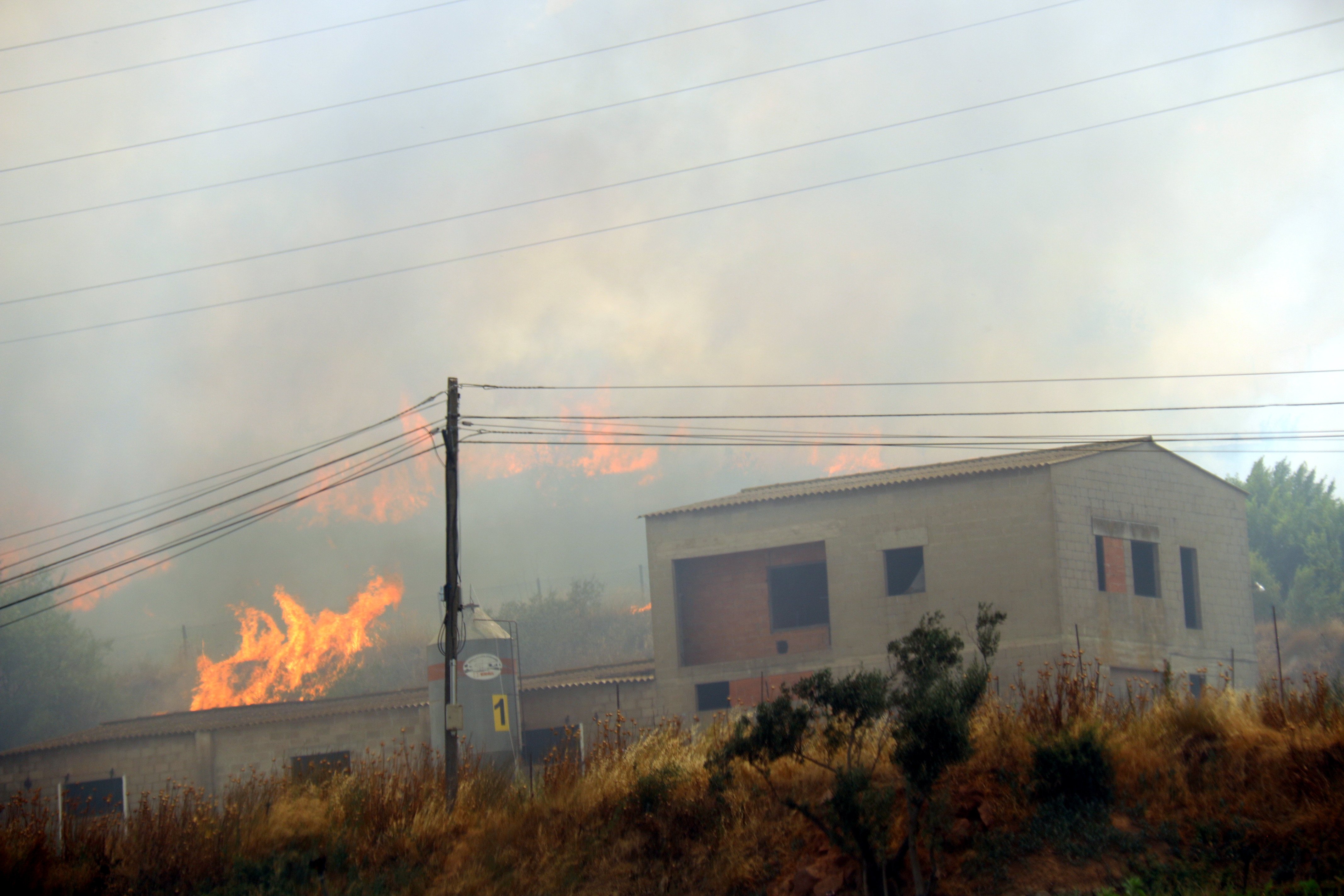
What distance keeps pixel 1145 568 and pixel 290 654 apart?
3513 centimetres

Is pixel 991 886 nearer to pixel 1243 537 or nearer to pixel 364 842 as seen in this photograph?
pixel 364 842

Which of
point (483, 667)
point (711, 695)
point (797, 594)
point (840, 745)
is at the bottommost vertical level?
point (711, 695)

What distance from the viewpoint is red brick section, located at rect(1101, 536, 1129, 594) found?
3181cm

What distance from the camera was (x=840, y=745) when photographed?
11875mm

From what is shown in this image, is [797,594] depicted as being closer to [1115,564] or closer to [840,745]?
[1115,564]

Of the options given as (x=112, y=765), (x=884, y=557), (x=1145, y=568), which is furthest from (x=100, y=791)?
(x=1145, y=568)

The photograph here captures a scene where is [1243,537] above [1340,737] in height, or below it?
above

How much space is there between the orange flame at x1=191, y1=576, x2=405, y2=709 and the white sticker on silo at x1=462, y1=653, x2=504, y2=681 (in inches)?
791

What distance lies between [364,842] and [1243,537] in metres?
30.9

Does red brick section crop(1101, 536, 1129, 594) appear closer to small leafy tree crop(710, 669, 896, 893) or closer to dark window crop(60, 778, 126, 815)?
small leafy tree crop(710, 669, 896, 893)

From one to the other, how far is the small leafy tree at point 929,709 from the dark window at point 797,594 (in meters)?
22.9

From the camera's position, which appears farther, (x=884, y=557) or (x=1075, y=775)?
(x=884, y=557)

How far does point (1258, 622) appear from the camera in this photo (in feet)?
184

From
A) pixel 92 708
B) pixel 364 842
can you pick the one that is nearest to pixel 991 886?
pixel 364 842
